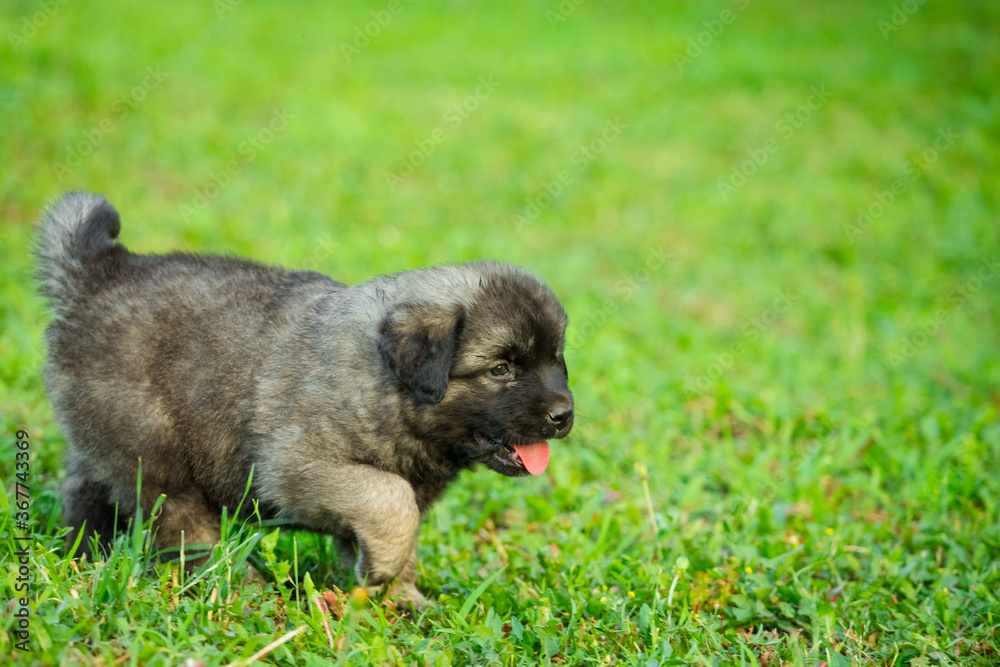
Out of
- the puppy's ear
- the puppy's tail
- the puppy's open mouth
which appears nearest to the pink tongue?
the puppy's open mouth

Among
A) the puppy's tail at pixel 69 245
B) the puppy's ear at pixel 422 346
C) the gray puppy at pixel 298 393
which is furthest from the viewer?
the puppy's tail at pixel 69 245

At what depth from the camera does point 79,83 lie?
9.95 meters

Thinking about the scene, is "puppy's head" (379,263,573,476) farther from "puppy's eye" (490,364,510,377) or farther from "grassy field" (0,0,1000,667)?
"grassy field" (0,0,1000,667)

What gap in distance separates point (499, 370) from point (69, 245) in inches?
75.0

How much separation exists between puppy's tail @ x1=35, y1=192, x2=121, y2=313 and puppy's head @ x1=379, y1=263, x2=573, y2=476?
4.37 ft

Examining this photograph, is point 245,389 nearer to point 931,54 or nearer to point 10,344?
point 10,344

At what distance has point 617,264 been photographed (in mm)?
8859

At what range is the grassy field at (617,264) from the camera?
3.53 m

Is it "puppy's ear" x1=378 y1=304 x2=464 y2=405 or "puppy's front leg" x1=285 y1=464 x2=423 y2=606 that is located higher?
"puppy's ear" x1=378 y1=304 x2=464 y2=405

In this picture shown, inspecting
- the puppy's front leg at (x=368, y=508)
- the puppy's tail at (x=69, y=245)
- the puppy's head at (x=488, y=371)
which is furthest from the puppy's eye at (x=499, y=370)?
the puppy's tail at (x=69, y=245)

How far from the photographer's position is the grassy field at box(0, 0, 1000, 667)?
3.53m

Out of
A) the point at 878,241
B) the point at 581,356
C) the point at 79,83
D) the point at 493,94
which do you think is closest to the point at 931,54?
the point at 878,241

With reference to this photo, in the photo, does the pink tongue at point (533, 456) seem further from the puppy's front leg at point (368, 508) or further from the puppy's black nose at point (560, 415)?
the puppy's front leg at point (368, 508)

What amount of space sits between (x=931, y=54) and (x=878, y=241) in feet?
21.0
